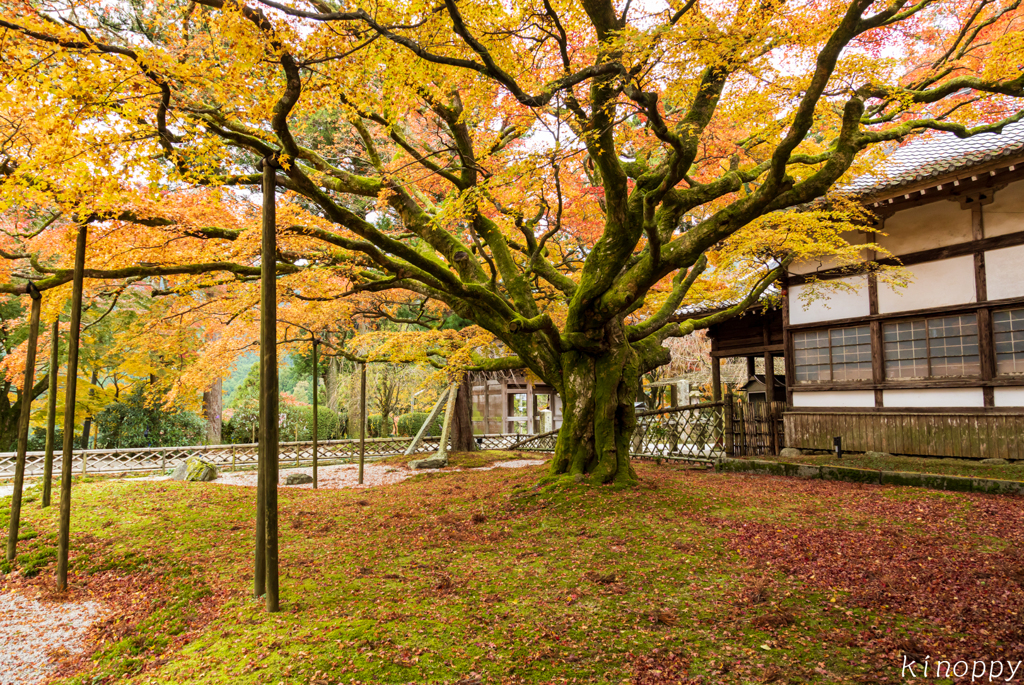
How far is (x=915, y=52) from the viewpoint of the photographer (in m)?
10.3

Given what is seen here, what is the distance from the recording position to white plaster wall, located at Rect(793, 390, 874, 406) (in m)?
11.2

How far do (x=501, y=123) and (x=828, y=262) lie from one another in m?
7.75

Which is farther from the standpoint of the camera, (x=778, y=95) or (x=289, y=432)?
(x=289, y=432)

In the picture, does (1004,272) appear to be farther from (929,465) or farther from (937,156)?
(929,465)

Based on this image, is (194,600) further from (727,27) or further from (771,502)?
(727,27)

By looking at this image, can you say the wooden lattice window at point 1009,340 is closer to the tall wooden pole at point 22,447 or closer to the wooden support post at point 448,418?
the wooden support post at point 448,418

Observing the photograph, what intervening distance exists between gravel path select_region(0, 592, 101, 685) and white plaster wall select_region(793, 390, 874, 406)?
12.7 metres

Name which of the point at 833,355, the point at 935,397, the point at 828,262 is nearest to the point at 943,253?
the point at 828,262

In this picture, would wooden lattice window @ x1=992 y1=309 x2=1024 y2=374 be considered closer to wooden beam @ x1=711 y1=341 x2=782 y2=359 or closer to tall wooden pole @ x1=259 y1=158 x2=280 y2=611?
wooden beam @ x1=711 y1=341 x2=782 y2=359

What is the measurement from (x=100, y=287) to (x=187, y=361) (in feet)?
30.9

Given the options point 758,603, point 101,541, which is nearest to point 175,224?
point 101,541

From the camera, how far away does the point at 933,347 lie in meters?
10.2

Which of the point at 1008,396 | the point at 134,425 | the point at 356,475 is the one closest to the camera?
the point at 1008,396
